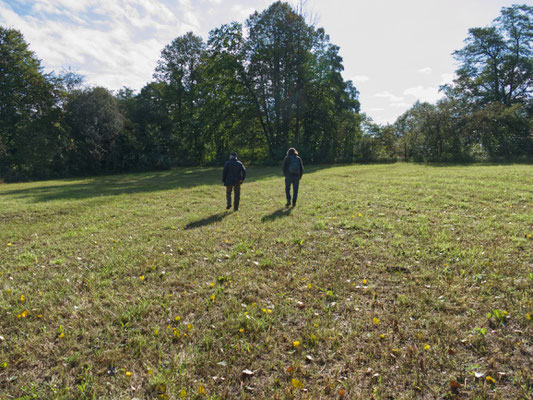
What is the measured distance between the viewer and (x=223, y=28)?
32219mm

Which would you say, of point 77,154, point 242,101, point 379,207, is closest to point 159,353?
point 379,207

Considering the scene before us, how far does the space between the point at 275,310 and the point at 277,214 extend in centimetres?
575

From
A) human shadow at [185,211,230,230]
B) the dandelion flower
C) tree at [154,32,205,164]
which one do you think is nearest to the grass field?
the dandelion flower

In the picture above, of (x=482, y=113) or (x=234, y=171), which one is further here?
(x=482, y=113)

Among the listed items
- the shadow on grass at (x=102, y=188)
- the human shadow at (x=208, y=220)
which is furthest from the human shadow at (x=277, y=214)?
the shadow on grass at (x=102, y=188)

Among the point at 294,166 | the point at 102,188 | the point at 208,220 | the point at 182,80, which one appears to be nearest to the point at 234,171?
the point at 208,220

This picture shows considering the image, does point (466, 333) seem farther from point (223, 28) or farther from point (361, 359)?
point (223, 28)

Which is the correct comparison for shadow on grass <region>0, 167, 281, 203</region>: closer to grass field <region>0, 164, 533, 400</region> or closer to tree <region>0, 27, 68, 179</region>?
tree <region>0, 27, 68, 179</region>

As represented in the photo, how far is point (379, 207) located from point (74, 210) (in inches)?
476

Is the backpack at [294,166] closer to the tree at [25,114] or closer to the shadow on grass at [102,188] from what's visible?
the shadow on grass at [102,188]

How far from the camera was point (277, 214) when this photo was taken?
32.1 feet

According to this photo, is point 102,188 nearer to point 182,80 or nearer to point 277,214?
point 277,214

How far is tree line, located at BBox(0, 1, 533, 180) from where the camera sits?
2889cm

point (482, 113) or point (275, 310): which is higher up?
point (482, 113)
